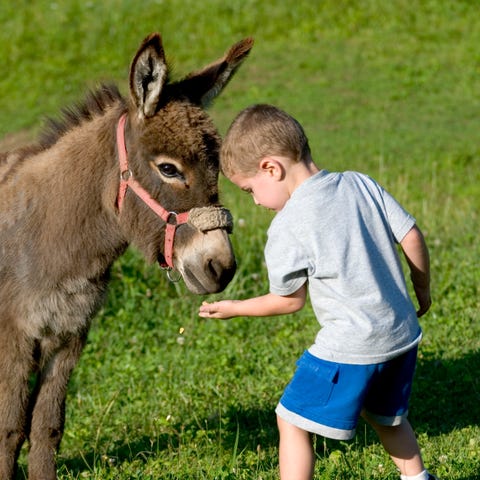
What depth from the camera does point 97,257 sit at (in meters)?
4.54

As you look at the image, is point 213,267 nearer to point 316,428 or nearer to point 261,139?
point 261,139

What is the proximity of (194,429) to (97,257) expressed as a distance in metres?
1.39

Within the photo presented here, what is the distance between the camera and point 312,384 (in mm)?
3637

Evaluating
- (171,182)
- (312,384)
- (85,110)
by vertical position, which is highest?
(85,110)

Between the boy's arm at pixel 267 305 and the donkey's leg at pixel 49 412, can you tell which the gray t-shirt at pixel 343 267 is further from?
the donkey's leg at pixel 49 412

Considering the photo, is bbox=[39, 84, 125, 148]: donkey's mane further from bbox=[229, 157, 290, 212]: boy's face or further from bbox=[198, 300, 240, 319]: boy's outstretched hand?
bbox=[198, 300, 240, 319]: boy's outstretched hand

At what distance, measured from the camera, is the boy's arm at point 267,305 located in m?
3.65

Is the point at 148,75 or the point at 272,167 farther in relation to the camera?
the point at 148,75

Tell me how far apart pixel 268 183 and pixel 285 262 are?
34 cm

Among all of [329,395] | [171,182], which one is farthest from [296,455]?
[171,182]

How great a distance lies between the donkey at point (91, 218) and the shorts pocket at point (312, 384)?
0.68 meters

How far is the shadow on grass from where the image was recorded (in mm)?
5121

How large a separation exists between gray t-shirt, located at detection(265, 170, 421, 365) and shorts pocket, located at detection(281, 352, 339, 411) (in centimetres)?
4

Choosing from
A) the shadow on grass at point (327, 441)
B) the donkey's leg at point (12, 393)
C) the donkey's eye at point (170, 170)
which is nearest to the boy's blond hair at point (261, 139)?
the donkey's eye at point (170, 170)
